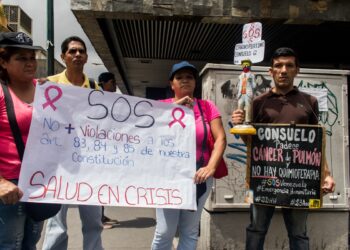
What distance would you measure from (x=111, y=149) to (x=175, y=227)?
748 mm

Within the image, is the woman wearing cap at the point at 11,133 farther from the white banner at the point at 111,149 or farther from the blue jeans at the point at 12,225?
the white banner at the point at 111,149

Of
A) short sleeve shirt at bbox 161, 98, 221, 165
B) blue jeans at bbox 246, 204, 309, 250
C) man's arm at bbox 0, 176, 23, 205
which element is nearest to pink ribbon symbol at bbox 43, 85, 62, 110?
man's arm at bbox 0, 176, 23, 205

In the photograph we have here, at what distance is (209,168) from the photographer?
2850 mm

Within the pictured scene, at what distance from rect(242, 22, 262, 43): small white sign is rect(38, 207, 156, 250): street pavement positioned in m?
2.82

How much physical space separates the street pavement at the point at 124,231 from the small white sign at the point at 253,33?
282 cm

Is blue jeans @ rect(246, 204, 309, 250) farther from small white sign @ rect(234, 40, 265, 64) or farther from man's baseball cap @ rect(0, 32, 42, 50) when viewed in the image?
man's baseball cap @ rect(0, 32, 42, 50)

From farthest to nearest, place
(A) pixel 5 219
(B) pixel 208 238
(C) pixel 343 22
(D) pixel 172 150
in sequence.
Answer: (C) pixel 343 22, (B) pixel 208 238, (D) pixel 172 150, (A) pixel 5 219

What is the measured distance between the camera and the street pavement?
485 centimetres

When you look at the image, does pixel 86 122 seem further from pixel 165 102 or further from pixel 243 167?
pixel 243 167

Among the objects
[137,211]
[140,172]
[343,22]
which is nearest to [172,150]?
[140,172]

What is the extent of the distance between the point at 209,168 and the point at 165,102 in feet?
2.08

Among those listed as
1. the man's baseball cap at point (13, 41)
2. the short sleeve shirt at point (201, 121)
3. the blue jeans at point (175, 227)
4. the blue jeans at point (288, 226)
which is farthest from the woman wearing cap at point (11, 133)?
the blue jeans at point (288, 226)

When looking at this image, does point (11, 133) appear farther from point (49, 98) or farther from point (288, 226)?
point (288, 226)

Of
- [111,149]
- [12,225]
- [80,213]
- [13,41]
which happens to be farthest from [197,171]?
[13,41]
